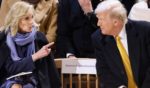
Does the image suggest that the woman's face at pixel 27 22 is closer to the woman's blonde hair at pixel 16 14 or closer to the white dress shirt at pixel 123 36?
the woman's blonde hair at pixel 16 14

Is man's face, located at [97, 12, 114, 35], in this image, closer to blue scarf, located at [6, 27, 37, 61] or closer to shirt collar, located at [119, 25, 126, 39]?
shirt collar, located at [119, 25, 126, 39]

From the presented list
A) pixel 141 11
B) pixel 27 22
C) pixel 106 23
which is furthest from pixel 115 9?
pixel 27 22

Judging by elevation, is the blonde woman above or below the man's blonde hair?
below

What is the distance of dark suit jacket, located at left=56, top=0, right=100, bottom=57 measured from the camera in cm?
462

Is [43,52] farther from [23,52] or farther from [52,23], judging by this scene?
[52,23]

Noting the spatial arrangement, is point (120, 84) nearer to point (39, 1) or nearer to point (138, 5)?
point (138, 5)

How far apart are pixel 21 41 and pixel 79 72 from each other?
1.93ft

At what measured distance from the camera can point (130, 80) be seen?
3.80 meters

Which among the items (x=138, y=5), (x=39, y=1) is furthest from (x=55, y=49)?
(x=138, y=5)

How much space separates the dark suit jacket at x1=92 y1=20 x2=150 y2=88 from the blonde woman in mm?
507

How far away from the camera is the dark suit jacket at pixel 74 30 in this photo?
462 cm

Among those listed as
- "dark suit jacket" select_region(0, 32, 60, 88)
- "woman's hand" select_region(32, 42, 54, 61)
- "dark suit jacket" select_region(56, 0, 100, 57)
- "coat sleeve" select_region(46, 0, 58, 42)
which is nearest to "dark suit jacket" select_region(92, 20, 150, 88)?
"woman's hand" select_region(32, 42, 54, 61)

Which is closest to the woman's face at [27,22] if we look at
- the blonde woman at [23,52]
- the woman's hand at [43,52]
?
the blonde woman at [23,52]

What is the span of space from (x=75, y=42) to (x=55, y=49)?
0.77 ft
